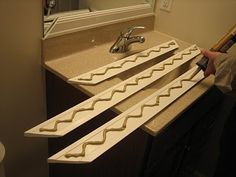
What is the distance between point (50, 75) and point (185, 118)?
1.89 feet

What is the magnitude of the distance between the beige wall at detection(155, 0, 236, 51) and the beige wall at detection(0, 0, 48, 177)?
31.0 inches

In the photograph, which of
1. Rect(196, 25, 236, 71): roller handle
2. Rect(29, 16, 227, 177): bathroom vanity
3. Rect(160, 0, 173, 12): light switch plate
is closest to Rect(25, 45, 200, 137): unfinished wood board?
Rect(29, 16, 227, 177): bathroom vanity

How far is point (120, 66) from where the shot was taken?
111 cm

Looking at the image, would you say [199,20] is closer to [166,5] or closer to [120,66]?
[166,5]

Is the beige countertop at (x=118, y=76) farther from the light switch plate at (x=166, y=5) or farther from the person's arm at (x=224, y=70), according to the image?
the light switch plate at (x=166, y=5)

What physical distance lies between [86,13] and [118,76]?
33cm

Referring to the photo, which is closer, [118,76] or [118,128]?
[118,128]

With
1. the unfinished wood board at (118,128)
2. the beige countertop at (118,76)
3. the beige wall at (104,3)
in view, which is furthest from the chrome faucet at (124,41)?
the unfinished wood board at (118,128)

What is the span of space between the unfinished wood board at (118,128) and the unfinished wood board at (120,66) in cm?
19

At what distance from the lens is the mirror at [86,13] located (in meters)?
1.06

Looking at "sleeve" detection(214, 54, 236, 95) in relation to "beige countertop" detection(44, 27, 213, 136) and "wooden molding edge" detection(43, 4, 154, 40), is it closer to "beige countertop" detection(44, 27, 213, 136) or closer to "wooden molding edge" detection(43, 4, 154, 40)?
"beige countertop" detection(44, 27, 213, 136)

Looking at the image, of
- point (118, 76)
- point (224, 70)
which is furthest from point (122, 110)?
point (224, 70)

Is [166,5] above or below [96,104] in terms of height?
above

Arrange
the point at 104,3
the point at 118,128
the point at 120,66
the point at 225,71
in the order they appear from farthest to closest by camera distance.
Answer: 1. the point at 104,3
2. the point at 120,66
3. the point at 225,71
4. the point at 118,128
